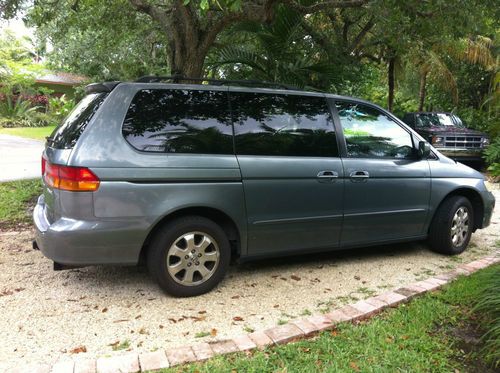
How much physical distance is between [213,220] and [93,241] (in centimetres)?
103

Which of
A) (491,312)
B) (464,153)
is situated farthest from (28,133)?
(491,312)

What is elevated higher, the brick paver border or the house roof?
the house roof

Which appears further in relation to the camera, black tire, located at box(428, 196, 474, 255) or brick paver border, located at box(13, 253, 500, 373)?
black tire, located at box(428, 196, 474, 255)

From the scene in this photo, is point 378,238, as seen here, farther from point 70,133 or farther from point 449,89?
point 449,89

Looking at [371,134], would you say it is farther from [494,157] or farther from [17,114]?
[17,114]

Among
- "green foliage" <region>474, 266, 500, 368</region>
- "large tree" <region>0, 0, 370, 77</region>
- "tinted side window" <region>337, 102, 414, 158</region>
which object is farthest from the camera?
"large tree" <region>0, 0, 370, 77</region>

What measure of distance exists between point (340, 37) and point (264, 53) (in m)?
4.12

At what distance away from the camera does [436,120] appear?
1372cm

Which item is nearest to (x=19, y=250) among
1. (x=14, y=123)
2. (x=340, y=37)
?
(x=340, y=37)

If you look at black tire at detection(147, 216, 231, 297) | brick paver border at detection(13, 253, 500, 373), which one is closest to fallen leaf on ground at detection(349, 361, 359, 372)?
brick paver border at detection(13, 253, 500, 373)

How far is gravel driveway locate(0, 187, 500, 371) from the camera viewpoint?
3.29m

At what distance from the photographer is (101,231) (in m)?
3.56

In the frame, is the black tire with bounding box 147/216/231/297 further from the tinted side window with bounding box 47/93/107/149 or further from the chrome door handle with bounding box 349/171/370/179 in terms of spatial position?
the chrome door handle with bounding box 349/171/370/179

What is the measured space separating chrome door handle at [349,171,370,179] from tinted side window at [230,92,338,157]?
25 cm
